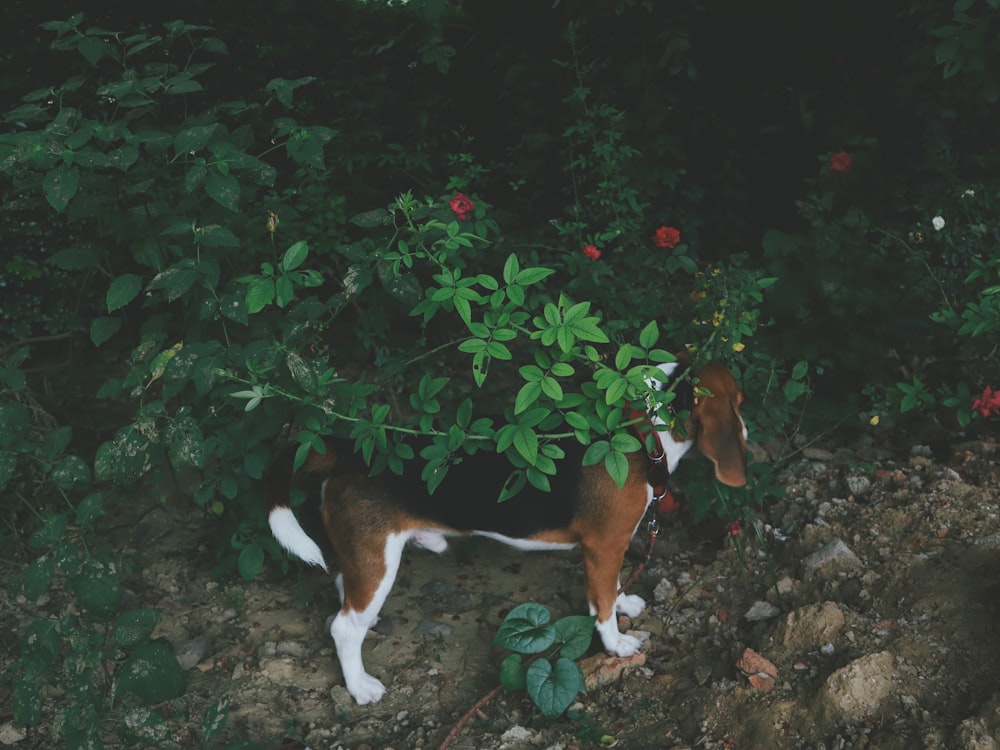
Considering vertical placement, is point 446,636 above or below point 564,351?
below

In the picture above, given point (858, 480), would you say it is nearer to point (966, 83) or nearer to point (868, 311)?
point (868, 311)

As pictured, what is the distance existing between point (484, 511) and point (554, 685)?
1.97 ft

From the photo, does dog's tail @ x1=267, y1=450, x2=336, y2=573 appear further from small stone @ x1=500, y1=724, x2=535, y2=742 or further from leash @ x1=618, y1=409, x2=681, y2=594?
leash @ x1=618, y1=409, x2=681, y2=594

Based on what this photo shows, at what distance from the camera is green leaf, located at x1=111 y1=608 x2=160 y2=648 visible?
2.59 m

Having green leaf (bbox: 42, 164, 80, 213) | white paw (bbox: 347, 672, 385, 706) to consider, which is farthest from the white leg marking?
green leaf (bbox: 42, 164, 80, 213)

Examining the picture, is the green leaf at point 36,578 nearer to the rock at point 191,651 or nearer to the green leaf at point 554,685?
the rock at point 191,651

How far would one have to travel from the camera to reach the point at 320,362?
2832 millimetres

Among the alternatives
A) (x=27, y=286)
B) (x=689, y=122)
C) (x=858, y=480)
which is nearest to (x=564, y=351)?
(x=858, y=480)

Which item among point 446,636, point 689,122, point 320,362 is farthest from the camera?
point 689,122

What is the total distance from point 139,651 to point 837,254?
3032 mm

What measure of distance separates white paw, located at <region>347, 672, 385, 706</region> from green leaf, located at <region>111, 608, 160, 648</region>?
80cm

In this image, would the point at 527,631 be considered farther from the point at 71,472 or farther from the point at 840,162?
the point at 840,162

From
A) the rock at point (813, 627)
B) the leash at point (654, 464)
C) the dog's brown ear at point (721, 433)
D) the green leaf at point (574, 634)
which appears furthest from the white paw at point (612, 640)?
the dog's brown ear at point (721, 433)

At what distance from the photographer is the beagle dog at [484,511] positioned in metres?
3.01
